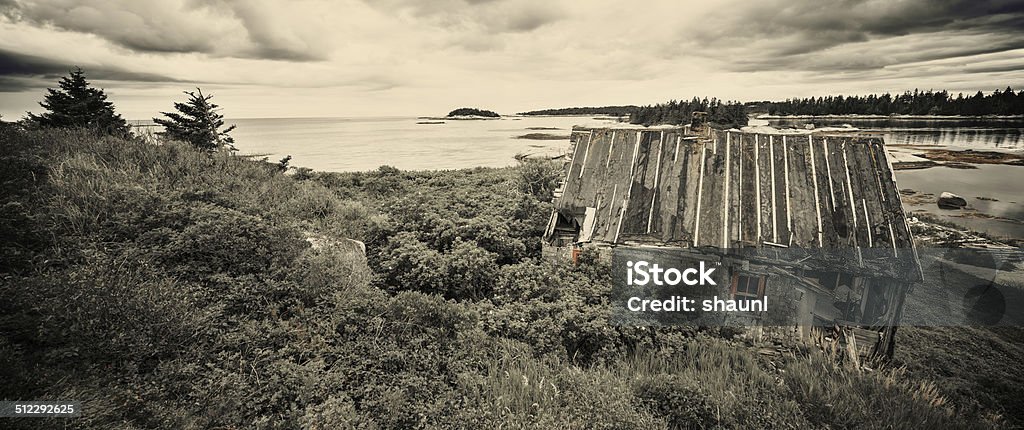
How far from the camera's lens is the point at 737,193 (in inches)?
377

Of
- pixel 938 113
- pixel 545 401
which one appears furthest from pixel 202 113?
pixel 938 113

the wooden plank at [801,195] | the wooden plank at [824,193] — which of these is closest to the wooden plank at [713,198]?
the wooden plank at [801,195]

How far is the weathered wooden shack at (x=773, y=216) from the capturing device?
27.4ft

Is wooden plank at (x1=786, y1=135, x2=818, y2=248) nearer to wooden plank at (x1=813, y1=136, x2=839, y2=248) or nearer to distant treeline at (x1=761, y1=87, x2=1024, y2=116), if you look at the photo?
wooden plank at (x1=813, y1=136, x2=839, y2=248)

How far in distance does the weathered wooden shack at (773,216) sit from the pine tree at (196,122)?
21.6 meters

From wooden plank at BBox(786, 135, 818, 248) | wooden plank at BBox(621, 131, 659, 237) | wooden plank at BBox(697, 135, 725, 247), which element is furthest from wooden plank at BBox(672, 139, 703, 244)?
wooden plank at BBox(786, 135, 818, 248)

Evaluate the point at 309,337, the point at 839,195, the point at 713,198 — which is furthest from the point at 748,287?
the point at 309,337

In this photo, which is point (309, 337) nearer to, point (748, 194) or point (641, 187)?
point (641, 187)

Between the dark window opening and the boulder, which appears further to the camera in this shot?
the boulder

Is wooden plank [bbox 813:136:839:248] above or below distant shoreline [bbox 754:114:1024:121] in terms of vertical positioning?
below

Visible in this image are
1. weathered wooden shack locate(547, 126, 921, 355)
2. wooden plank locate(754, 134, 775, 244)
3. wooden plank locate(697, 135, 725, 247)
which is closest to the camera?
weathered wooden shack locate(547, 126, 921, 355)

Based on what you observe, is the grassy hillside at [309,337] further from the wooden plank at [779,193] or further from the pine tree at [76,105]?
the pine tree at [76,105]

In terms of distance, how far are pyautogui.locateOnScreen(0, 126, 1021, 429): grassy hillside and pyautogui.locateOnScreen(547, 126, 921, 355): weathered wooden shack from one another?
3.75 feet

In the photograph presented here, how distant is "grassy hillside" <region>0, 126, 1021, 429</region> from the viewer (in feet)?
15.4
